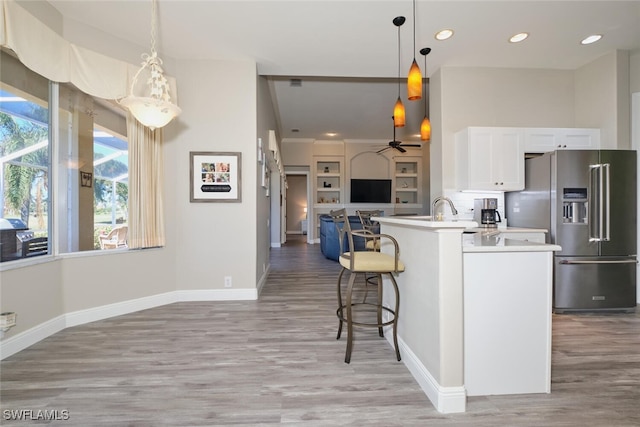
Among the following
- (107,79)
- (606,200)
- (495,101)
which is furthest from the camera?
(495,101)

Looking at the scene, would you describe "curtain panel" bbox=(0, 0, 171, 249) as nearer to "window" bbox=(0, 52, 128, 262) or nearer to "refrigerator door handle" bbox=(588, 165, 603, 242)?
"window" bbox=(0, 52, 128, 262)

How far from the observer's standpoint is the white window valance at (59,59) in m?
2.10

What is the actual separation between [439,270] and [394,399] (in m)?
0.82

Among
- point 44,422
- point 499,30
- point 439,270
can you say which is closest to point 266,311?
point 44,422

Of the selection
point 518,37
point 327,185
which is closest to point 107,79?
point 518,37

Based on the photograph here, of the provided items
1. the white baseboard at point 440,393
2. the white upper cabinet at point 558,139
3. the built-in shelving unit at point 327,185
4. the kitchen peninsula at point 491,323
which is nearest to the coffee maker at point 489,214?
the white upper cabinet at point 558,139

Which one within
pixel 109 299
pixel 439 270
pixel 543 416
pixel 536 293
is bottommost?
pixel 543 416

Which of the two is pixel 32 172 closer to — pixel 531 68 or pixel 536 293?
pixel 536 293

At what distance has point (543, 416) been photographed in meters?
1.56

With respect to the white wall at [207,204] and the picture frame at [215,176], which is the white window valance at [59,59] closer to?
the white wall at [207,204]

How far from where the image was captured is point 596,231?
3121mm

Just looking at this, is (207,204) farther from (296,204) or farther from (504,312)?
(296,204)

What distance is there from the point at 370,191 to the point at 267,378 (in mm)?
7506

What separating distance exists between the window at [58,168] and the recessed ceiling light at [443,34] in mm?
3501
